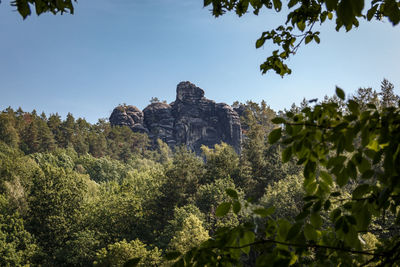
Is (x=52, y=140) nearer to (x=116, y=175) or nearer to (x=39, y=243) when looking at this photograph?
(x=116, y=175)

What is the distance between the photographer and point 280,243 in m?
1.04

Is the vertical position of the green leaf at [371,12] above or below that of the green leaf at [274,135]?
above

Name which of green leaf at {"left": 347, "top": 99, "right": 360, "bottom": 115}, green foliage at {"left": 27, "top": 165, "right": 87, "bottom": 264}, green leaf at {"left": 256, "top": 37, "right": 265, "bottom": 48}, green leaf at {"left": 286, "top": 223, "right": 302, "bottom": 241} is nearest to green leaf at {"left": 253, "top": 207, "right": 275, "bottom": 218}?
green leaf at {"left": 286, "top": 223, "right": 302, "bottom": 241}

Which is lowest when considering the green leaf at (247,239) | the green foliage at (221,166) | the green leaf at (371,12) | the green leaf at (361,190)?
the green leaf at (247,239)

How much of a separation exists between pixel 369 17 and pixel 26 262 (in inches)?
1043

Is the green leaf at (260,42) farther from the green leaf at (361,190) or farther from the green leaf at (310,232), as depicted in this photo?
the green leaf at (310,232)

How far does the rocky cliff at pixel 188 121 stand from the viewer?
76375mm

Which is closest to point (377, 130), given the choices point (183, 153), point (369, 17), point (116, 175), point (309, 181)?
point (309, 181)

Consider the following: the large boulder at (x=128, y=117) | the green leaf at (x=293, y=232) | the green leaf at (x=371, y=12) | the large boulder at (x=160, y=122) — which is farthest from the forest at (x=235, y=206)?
the large boulder at (x=128, y=117)

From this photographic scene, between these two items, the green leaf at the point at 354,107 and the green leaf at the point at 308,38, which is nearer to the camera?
the green leaf at the point at 354,107

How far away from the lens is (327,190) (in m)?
1.24

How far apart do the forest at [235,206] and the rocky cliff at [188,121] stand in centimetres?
2863

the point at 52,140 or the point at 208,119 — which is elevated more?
the point at 208,119

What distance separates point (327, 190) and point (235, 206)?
1.39 feet
